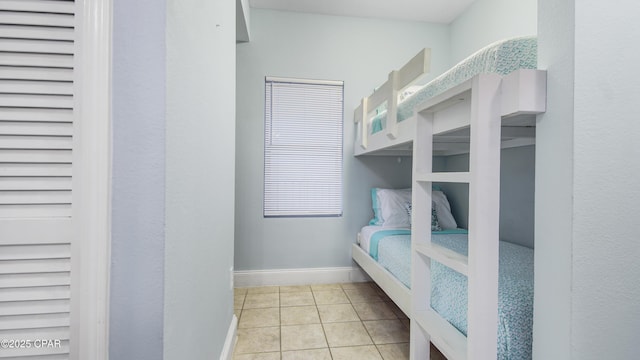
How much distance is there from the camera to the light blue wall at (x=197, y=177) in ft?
2.31

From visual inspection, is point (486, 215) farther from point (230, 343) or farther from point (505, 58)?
point (230, 343)

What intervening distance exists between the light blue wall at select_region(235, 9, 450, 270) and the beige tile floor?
34 cm

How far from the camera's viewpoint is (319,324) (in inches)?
74.5

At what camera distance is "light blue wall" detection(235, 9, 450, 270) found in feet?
8.59

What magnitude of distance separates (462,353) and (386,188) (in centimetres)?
194

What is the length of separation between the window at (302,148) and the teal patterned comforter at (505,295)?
1142 millimetres

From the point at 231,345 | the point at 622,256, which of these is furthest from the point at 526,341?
the point at 231,345

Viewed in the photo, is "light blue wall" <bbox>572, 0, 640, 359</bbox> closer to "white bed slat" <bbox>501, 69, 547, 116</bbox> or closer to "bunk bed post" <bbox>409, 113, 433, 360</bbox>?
"white bed slat" <bbox>501, 69, 547, 116</bbox>

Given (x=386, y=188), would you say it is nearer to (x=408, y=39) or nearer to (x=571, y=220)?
(x=408, y=39)

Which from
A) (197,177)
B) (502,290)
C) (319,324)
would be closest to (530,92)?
(502,290)

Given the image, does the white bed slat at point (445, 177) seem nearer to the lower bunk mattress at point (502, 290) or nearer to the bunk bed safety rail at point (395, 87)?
the lower bunk mattress at point (502, 290)

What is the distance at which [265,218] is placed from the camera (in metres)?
2.66

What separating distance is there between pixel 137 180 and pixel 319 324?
1653mm

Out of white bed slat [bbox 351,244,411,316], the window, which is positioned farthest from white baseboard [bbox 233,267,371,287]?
the window
